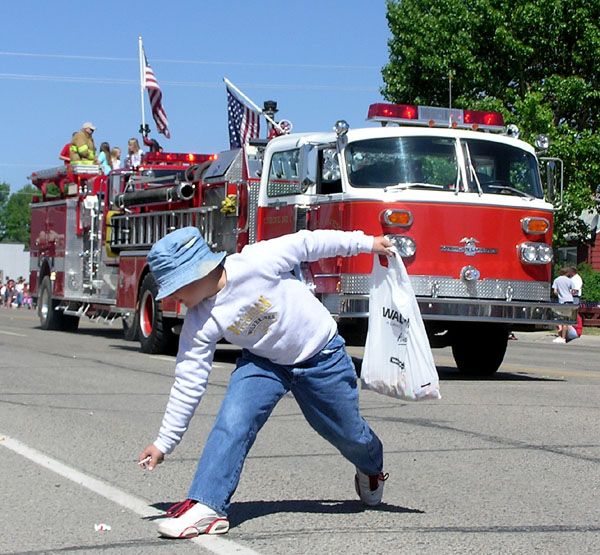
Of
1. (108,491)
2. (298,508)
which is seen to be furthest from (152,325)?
(298,508)

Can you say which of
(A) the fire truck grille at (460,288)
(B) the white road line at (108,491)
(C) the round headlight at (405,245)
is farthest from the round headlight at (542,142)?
(B) the white road line at (108,491)

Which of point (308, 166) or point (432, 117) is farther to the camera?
point (432, 117)

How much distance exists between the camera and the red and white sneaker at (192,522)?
5785mm

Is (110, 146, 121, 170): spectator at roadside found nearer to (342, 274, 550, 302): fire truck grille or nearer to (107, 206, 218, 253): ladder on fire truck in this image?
(107, 206, 218, 253): ladder on fire truck

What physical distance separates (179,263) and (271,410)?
32.3 inches

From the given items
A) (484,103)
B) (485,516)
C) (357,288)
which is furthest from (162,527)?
(484,103)

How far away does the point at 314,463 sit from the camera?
8.17m

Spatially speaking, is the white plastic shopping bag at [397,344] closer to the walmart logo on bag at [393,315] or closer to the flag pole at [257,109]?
the walmart logo on bag at [393,315]

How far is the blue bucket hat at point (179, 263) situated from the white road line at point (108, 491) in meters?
1.09

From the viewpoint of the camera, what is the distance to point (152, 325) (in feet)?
59.8

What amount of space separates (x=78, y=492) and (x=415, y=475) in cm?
196

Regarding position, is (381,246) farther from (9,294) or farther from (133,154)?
(9,294)

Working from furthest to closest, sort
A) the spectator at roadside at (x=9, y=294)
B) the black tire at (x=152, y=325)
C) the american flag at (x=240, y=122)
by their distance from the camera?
the spectator at roadside at (x=9, y=294) → the american flag at (x=240, y=122) → the black tire at (x=152, y=325)

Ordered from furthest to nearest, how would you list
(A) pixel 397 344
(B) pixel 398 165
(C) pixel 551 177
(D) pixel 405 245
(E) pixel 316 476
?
(C) pixel 551 177
(B) pixel 398 165
(D) pixel 405 245
(E) pixel 316 476
(A) pixel 397 344
